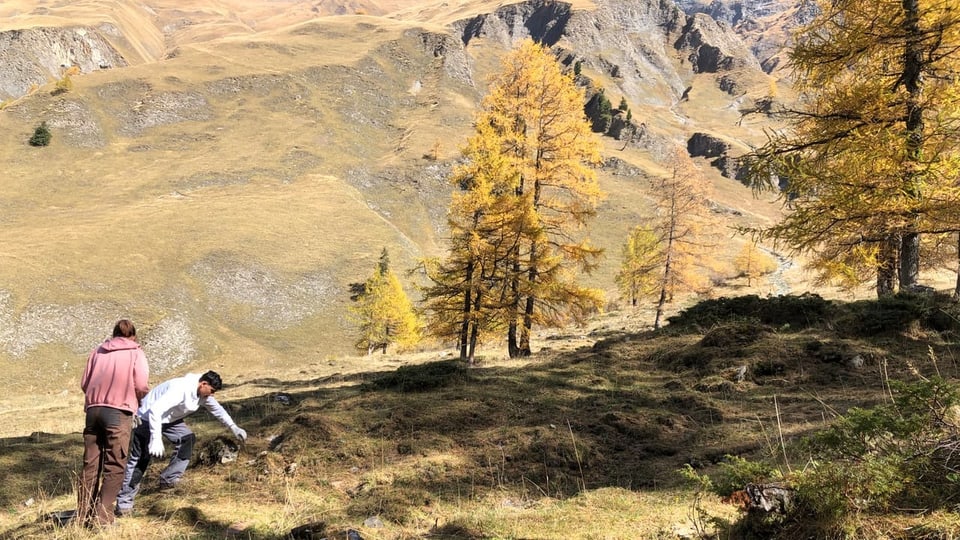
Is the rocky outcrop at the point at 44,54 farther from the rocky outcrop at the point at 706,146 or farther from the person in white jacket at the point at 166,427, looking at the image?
the rocky outcrop at the point at 706,146

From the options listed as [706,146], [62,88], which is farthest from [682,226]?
[706,146]

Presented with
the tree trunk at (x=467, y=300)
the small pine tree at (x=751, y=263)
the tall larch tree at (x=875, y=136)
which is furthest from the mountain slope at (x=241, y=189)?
the small pine tree at (x=751, y=263)

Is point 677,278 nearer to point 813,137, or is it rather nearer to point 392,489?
point 813,137

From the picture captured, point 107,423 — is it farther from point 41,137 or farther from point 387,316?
point 41,137

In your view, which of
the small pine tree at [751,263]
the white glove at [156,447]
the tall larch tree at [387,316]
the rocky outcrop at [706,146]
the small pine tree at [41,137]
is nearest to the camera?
the white glove at [156,447]

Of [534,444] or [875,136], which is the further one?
[875,136]

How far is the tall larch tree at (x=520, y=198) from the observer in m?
18.2

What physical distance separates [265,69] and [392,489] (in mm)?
145936

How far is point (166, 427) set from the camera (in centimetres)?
689

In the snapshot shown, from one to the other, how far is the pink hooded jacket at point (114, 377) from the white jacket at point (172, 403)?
502 mm

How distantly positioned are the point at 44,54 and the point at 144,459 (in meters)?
202

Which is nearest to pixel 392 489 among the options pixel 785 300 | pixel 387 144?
pixel 785 300

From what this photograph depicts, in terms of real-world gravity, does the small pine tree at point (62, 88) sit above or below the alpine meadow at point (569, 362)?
above

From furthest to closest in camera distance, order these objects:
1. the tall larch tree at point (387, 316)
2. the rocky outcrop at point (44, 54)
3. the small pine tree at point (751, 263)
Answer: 1. the rocky outcrop at point (44, 54)
2. the small pine tree at point (751, 263)
3. the tall larch tree at point (387, 316)
